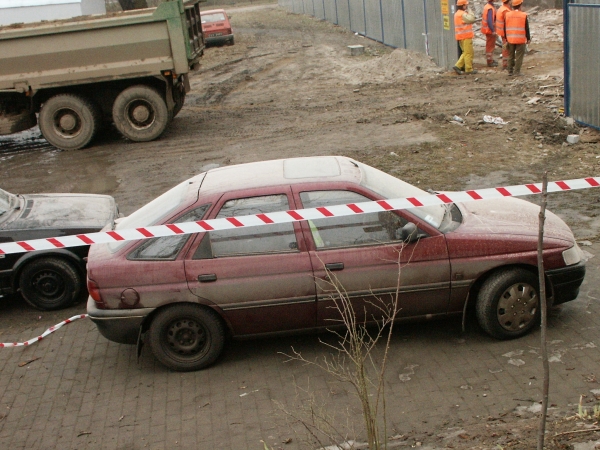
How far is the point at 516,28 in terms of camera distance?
57.5ft

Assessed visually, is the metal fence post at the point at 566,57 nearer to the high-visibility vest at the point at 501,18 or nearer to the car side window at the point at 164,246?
the high-visibility vest at the point at 501,18

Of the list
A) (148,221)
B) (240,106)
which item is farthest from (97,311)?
(240,106)

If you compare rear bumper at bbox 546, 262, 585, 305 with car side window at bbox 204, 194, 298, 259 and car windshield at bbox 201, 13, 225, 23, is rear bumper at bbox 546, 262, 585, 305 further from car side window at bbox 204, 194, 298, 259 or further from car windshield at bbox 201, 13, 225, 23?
car windshield at bbox 201, 13, 225, 23

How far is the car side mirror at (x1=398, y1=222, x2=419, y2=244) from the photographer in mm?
5828

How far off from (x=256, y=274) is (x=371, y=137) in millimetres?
8598

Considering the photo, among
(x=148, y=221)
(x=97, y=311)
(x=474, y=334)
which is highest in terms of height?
(x=148, y=221)

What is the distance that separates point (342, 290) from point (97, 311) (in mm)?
2003

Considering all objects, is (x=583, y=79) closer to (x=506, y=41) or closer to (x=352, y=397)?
(x=506, y=41)

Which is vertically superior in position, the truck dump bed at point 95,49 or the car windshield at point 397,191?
the truck dump bed at point 95,49

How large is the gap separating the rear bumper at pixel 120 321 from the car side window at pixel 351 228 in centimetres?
150

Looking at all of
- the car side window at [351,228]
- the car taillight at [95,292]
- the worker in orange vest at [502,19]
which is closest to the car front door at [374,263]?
the car side window at [351,228]

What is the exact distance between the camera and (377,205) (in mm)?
5996

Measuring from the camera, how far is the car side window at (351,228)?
19.4 ft

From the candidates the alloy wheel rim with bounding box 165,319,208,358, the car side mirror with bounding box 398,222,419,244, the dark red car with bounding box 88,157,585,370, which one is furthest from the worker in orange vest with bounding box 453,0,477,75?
the alloy wheel rim with bounding box 165,319,208,358
